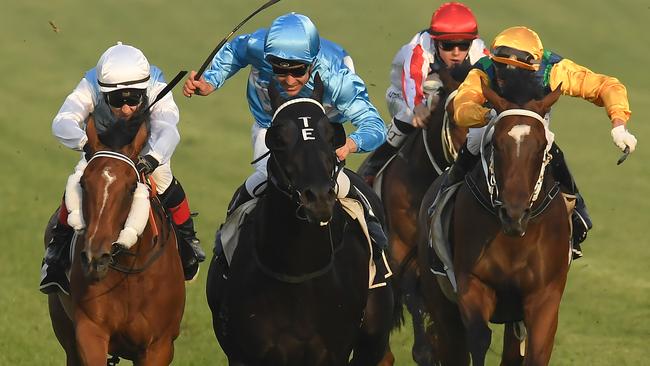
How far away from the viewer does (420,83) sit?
42.6 feet

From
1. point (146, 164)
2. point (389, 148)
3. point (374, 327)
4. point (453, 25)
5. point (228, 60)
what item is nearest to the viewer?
point (146, 164)

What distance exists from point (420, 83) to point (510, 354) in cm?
294

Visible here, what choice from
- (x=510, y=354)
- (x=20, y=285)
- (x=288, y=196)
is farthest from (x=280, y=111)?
(x=20, y=285)

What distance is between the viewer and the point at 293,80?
30.0 feet

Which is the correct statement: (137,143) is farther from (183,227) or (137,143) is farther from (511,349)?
(511,349)

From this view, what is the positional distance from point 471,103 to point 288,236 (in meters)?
1.91

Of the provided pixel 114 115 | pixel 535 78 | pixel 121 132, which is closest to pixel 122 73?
pixel 114 115

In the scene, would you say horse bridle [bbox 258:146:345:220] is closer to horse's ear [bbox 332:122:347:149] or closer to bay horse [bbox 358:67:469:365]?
horse's ear [bbox 332:122:347:149]

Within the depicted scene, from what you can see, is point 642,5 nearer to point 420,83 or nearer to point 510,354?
point 420,83

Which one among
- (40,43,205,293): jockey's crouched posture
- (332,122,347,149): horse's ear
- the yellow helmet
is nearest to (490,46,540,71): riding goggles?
the yellow helmet

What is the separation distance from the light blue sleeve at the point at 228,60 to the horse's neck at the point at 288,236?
1464 mm

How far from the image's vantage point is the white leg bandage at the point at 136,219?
28.6 feet

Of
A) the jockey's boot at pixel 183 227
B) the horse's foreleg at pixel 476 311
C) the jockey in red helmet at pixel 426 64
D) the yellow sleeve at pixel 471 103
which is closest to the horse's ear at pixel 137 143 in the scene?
the jockey's boot at pixel 183 227

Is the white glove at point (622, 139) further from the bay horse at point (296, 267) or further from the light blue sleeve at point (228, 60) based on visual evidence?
the light blue sleeve at point (228, 60)
